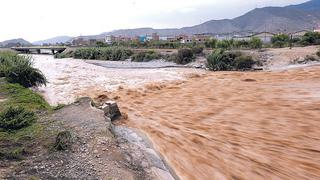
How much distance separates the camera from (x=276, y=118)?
1318 centimetres

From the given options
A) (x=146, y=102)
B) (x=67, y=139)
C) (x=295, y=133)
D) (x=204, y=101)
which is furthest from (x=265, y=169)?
(x=146, y=102)

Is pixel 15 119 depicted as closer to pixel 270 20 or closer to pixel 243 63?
pixel 243 63

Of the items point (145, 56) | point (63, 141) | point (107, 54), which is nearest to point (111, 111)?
point (63, 141)

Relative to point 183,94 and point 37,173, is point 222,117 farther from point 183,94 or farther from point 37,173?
point 37,173

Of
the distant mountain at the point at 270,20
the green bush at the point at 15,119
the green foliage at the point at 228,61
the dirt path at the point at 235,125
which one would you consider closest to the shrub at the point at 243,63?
the green foliage at the point at 228,61

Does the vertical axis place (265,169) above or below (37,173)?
below

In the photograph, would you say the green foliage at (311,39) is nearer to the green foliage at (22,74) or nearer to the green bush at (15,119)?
the green foliage at (22,74)

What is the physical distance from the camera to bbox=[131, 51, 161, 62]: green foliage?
44.6 meters

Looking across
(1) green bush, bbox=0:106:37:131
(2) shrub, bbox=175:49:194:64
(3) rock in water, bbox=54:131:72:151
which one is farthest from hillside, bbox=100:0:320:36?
(3) rock in water, bbox=54:131:72:151

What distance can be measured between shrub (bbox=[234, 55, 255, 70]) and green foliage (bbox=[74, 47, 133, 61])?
21557mm

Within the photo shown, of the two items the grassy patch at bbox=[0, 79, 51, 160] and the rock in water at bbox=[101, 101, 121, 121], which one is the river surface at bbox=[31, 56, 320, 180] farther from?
the grassy patch at bbox=[0, 79, 51, 160]

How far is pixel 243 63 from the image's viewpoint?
30797 millimetres

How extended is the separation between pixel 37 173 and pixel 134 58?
40638mm

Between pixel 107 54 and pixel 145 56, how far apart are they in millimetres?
10165
